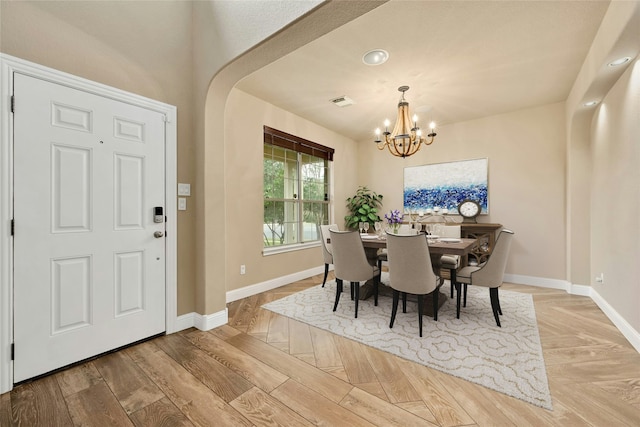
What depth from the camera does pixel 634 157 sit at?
2291mm

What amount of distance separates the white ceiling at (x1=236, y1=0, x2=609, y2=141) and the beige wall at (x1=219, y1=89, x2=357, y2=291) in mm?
224

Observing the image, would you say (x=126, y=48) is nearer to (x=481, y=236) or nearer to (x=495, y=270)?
(x=495, y=270)

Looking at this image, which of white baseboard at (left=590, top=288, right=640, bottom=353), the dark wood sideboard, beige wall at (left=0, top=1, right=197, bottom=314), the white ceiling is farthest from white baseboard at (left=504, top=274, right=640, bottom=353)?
beige wall at (left=0, top=1, right=197, bottom=314)

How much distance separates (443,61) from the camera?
277 cm

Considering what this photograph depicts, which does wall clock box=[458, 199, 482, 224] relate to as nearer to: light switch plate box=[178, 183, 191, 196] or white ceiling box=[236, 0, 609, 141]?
white ceiling box=[236, 0, 609, 141]

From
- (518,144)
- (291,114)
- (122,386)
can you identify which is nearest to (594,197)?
(518,144)

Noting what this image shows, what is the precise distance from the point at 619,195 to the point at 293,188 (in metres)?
3.83

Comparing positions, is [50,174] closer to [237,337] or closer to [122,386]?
[122,386]

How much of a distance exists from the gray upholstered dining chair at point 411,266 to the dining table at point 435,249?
32 cm

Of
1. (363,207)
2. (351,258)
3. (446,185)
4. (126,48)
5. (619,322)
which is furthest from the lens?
(363,207)

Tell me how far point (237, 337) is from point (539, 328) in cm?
283

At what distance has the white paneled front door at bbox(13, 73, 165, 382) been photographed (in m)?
1.77

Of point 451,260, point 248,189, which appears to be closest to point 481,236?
point 451,260

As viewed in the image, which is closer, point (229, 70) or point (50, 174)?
point (50, 174)
